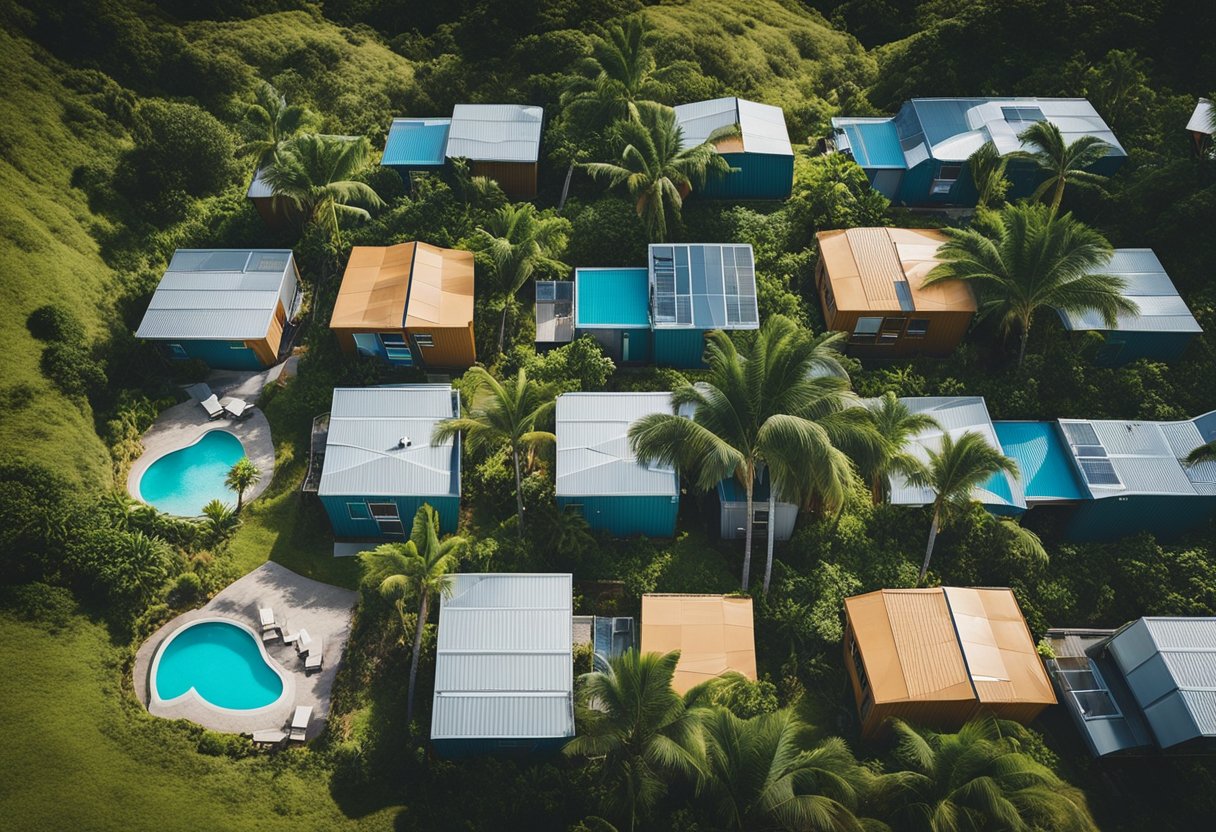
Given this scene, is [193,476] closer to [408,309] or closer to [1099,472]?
[408,309]

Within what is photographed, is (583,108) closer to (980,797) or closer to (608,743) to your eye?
(608,743)

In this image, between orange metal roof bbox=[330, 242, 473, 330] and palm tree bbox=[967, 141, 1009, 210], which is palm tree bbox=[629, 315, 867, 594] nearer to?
orange metal roof bbox=[330, 242, 473, 330]

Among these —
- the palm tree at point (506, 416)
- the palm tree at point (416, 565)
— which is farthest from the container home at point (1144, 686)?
the palm tree at point (416, 565)

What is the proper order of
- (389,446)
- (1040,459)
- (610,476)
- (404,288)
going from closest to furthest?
(610,476) < (389,446) < (1040,459) < (404,288)

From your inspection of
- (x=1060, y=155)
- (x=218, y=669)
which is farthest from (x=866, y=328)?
(x=218, y=669)

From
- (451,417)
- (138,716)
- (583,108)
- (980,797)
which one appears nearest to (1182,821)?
(980,797)

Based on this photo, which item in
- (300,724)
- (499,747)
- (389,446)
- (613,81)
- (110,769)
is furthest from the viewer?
(613,81)

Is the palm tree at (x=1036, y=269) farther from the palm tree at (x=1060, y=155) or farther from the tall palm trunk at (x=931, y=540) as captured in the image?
the tall palm trunk at (x=931, y=540)
